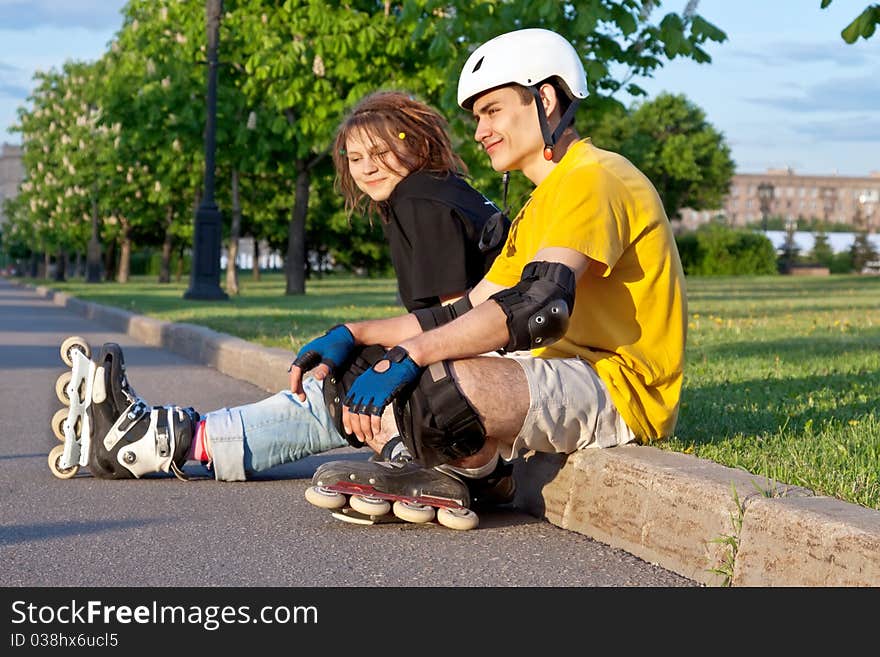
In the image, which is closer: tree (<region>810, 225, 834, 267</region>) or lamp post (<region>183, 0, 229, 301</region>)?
lamp post (<region>183, 0, 229, 301</region>)

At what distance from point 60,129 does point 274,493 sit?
177 ft

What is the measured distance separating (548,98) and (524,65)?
0.45 ft

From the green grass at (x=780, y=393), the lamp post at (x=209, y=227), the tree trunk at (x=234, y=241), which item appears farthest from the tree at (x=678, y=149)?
the green grass at (x=780, y=393)

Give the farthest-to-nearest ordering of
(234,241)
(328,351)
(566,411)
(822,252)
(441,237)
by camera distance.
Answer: (822,252)
(234,241)
(441,237)
(328,351)
(566,411)

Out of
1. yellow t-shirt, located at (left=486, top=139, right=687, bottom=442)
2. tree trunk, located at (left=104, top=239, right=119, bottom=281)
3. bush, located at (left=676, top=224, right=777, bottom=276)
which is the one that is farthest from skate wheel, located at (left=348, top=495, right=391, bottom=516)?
bush, located at (left=676, top=224, right=777, bottom=276)

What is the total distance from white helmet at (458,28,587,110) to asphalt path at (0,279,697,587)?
1.43 metres

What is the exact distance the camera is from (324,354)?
4.65 m

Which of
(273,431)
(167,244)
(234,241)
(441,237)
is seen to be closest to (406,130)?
(441,237)

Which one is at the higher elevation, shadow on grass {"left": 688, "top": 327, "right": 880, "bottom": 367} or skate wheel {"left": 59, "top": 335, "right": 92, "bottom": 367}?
skate wheel {"left": 59, "top": 335, "right": 92, "bottom": 367}

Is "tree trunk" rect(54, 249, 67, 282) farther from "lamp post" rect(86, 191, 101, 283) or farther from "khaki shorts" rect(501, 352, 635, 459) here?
"khaki shorts" rect(501, 352, 635, 459)

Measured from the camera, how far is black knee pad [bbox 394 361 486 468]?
405cm

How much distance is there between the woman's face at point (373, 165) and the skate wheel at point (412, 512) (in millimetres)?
1336

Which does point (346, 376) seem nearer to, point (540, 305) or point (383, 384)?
point (383, 384)
